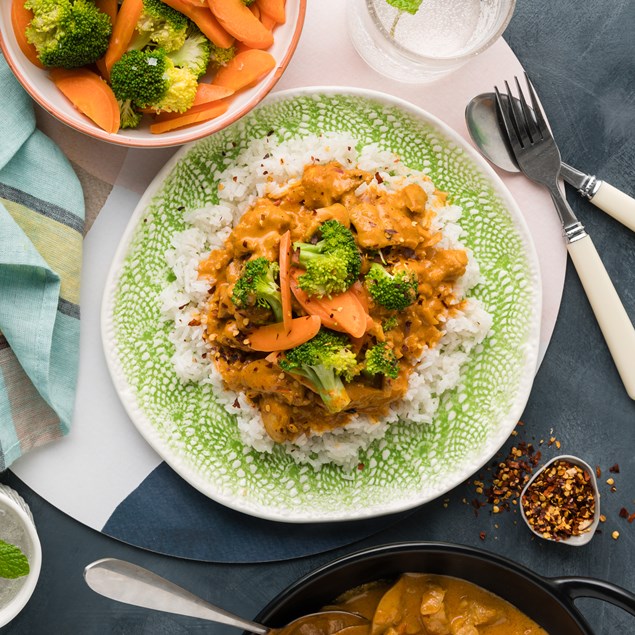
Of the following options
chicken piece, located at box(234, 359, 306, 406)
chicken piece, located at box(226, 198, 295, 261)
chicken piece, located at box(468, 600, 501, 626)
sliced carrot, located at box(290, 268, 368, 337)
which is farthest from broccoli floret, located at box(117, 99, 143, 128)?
chicken piece, located at box(468, 600, 501, 626)

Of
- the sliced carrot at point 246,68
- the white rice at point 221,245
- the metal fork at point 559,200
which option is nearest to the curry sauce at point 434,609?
the white rice at point 221,245

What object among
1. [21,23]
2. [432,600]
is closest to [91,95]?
[21,23]

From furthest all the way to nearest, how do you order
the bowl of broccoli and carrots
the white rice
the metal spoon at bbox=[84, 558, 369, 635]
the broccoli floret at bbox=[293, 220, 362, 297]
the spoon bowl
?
the spoon bowl < the white rice < the bowl of broccoli and carrots < the broccoli floret at bbox=[293, 220, 362, 297] < the metal spoon at bbox=[84, 558, 369, 635]

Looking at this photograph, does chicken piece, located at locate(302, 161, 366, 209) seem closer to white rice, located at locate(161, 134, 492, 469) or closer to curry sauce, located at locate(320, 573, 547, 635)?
white rice, located at locate(161, 134, 492, 469)

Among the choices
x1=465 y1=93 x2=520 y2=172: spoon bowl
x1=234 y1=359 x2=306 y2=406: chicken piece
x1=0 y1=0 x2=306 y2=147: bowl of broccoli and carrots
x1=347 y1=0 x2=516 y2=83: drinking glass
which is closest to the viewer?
x1=0 y1=0 x2=306 y2=147: bowl of broccoli and carrots

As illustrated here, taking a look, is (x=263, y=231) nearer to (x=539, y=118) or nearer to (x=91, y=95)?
(x=91, y=95)

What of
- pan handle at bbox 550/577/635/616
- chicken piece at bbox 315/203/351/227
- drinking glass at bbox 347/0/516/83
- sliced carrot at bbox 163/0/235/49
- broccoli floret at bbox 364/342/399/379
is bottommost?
pan handle at bbox 550/577/635/616

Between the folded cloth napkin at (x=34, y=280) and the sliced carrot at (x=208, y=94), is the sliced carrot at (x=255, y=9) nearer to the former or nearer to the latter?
the sliced carrot at (x=208, y=94)
